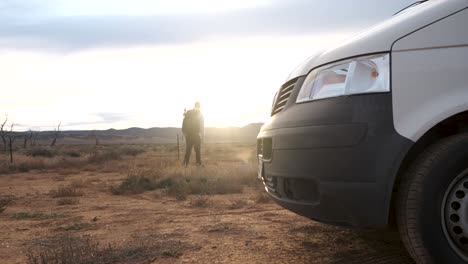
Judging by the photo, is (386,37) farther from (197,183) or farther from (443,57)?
(197,183)

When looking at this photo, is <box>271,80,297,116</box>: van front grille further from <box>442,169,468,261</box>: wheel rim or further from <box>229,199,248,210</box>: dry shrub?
<box>229,199,248,210</box>: dry shrub

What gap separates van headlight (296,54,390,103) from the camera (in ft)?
9.32

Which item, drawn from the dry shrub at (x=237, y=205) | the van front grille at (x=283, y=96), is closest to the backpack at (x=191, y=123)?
the dry shrub at (x=237, y=205)

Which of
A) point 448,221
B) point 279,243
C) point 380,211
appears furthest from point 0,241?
point 448,221

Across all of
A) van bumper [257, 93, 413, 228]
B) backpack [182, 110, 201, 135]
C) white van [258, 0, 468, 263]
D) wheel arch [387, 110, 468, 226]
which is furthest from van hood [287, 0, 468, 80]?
backpack [182, 110, 201, 135]

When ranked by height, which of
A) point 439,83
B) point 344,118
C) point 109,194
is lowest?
point 109,194

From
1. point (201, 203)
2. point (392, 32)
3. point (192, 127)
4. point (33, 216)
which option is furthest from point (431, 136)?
point (192, 127)

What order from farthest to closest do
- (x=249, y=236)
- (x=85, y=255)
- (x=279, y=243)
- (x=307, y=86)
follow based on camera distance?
(x=249, y=236)
(x=279, y=243)
(x=85, y=255)
(x=307, y=86)

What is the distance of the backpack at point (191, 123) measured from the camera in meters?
14.8

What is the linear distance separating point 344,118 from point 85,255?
2360 millimetres

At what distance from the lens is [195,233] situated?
15.8ft

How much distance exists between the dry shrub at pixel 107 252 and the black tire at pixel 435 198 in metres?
2.00

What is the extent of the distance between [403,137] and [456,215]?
504 millimetres

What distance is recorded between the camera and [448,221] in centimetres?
267
